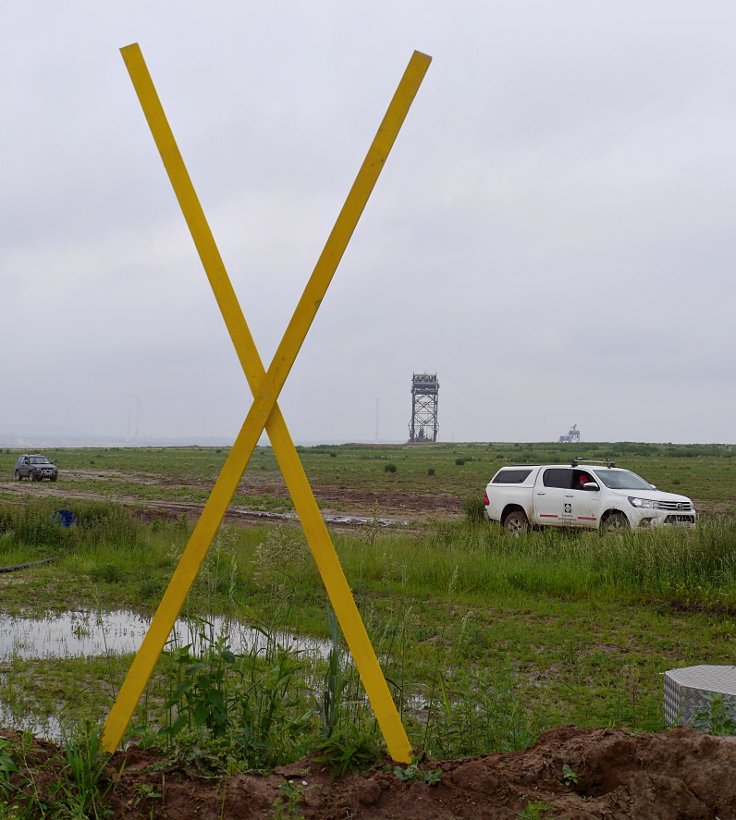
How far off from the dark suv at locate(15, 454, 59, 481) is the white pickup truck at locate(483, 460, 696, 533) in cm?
2779

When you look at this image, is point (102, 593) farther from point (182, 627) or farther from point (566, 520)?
point (566, 520)

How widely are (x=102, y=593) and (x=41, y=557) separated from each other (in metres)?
3.31

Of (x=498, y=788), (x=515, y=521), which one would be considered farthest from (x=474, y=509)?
(x=498, y=788)

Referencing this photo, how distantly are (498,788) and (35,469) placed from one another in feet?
127

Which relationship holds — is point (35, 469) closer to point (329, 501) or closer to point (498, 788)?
point (329, 501)

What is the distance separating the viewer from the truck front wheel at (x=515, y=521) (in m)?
15.8

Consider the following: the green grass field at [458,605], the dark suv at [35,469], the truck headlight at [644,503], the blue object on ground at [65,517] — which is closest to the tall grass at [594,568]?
the green grass field at [458,605]

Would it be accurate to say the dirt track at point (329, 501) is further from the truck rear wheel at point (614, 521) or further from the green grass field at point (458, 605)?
the green grass field at point (458, 605)

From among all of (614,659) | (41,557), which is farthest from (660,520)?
(41,557)

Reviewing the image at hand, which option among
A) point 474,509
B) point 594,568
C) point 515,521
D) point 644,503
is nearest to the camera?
point 594,568

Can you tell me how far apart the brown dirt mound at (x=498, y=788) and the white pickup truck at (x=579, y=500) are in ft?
36.6

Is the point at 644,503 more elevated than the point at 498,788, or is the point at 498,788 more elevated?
the point at 644,503

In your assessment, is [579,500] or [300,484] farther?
[579,500]

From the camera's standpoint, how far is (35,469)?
122 ft
